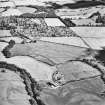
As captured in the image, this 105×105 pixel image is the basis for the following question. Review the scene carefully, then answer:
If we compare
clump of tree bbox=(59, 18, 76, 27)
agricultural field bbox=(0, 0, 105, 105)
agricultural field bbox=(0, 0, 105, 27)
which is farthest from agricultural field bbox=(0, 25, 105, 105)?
agricultural field bbox=(0, 0, 105, 27)

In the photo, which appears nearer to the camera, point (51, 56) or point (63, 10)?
point (51, 56)

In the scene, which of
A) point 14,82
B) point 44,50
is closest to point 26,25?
point 44,50

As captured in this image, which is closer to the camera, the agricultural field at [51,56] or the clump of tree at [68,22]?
the agricultural field at [51,56]

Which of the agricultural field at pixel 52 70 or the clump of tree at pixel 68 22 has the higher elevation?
the agricultural field at pixel 52 70

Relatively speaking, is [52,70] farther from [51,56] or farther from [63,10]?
[63,10]

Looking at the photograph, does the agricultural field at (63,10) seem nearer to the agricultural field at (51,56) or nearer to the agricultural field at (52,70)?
the agricultural field at (51,56)

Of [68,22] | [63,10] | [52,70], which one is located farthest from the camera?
[63,10]

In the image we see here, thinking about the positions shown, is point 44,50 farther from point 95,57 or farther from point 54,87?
point 54,87

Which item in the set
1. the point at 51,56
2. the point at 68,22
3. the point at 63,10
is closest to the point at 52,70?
the point at 51,56

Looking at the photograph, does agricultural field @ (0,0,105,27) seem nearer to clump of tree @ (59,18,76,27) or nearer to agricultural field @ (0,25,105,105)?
clump of tree @ (59,18,76,27)

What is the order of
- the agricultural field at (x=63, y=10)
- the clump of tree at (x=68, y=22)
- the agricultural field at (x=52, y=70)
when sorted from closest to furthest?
the agricultural field at (x=52, y=70) → the clump of tree at (x=68, y=22) → the agricultural field at (x=63, y=10)

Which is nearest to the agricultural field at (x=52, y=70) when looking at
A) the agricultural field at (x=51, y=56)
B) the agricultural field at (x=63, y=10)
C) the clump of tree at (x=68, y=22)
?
the agricultural field at (x=51, y=56)

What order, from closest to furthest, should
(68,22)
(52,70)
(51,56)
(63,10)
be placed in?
(52,70) → (51,56) → (68,22) → (63,10)
